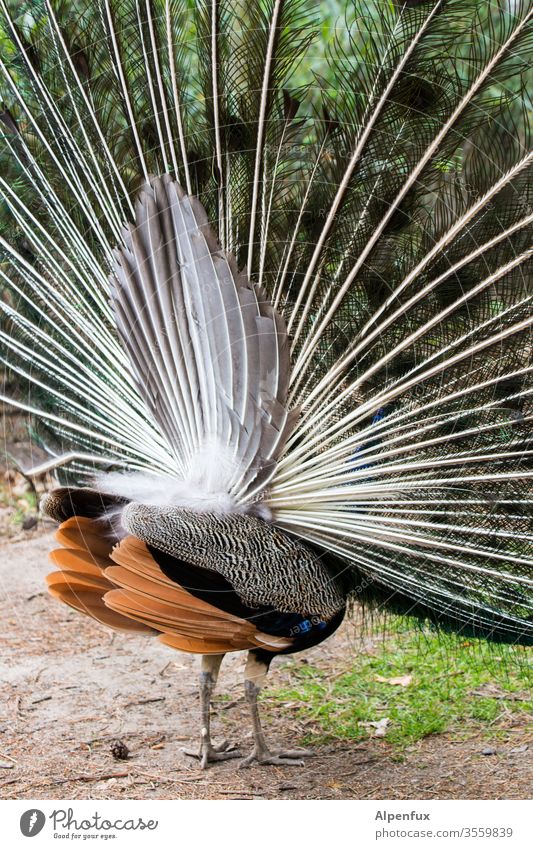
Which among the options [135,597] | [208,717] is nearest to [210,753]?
[208,717]

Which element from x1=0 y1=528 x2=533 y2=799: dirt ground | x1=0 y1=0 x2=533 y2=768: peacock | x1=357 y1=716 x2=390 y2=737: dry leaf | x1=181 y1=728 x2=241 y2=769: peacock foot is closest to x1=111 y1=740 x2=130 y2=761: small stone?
x1=0 y1=528 x2=533 y2=799: dirt ground

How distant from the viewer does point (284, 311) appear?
3.15 metres

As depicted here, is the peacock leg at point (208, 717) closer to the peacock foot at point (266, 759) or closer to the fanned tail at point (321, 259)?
the peacock foot at point (266, 759)

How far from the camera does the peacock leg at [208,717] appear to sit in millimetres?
3400

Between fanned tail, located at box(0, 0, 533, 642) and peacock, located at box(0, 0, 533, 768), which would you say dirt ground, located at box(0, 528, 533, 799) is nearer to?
peacock, located at box(0, 0, 533, 768)

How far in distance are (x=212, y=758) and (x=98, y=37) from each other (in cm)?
269

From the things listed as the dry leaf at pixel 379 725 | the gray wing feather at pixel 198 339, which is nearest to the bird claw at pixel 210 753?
the dry leaf at pixel 379 725

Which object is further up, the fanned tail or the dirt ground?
the fanned tail

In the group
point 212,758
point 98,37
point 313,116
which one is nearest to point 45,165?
point 98,37

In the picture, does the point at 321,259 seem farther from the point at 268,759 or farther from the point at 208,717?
the point at 268,759

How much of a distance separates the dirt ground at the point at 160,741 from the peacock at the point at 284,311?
0.59 m

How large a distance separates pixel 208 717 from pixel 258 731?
20 centimetres

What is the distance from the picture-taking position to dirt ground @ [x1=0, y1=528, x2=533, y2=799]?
3320 mm

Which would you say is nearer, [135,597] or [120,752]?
[135,597]
